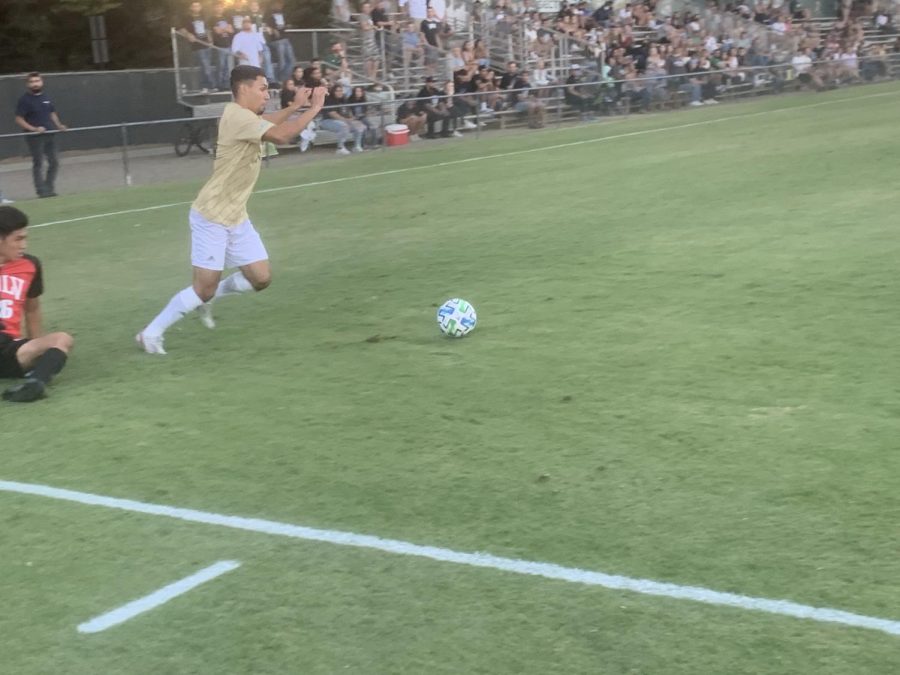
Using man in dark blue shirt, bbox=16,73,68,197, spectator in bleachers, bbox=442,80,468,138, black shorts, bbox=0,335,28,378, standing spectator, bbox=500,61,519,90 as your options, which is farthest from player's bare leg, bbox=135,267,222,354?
standing spectator, bbox=500,61,519,90

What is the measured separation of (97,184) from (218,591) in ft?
52.7

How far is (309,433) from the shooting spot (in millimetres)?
6238

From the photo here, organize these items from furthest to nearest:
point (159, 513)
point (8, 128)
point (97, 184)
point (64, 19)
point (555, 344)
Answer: point (64, 19), point (8, 128), point (97, 184), point (555, 344), point (159, 513)

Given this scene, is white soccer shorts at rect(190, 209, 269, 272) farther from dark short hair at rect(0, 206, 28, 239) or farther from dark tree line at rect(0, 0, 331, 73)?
dark tree line at rect(0, 0, 331, 73)

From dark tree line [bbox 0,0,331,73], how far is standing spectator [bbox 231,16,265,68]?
23.9 ft

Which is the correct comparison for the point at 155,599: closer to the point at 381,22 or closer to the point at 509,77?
the point at 509,77

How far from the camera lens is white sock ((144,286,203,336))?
26.7 ft

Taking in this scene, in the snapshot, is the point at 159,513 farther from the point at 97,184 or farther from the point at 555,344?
the point at 97,184

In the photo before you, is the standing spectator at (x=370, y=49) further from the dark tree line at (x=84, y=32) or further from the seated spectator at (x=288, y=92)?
the dark tree line at (x=84, y=32)

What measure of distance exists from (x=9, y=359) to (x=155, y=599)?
3.65 metres

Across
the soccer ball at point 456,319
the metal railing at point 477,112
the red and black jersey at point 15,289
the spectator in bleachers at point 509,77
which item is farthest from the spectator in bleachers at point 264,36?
the red and black jersey at point 15,289

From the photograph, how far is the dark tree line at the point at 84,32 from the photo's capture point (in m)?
31.5

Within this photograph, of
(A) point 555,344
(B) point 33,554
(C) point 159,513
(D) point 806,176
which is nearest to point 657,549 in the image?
(C) point 159,513

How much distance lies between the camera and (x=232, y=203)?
26.4ft
